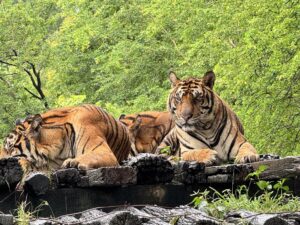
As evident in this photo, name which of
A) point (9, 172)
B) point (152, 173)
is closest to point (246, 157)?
point (152, 173)

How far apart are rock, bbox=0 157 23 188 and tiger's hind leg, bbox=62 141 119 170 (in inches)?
43.8

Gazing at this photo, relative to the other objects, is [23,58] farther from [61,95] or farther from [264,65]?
[264,65]

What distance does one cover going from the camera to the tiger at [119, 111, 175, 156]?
11289mm

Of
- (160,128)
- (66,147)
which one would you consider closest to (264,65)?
(160,128)

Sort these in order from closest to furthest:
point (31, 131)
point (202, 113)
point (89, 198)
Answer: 1. point (89, 198)
2. point (31, 131)
3. point (202, 113)

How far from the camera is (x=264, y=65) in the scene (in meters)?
19.1

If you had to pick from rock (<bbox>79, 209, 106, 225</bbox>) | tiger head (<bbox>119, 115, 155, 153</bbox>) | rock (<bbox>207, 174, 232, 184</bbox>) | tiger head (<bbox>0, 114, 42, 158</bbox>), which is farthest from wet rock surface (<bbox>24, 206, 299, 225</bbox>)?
tiger head (<bbox>119, 115, 155, 153</bbox>)

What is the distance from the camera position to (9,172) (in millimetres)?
6438

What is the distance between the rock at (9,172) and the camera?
6.40 metres

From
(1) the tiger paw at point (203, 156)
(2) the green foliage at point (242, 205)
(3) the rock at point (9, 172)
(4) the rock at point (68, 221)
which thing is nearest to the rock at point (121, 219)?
(4) the rock at point (68, 221)

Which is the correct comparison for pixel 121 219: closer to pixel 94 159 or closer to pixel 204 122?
pixel 94 159

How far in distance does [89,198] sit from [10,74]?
22.2 meters

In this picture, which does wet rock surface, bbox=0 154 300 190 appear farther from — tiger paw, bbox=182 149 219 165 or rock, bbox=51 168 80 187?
tiger paw, bbox=182 149 219 165

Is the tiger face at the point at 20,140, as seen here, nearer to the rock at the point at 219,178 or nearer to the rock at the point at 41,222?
the rock at the point at 219,178
